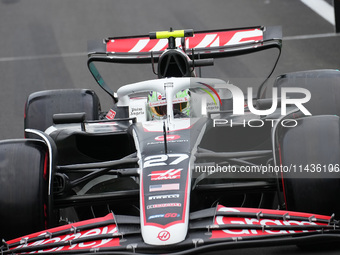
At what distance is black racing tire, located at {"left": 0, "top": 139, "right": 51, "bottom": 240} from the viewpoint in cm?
551

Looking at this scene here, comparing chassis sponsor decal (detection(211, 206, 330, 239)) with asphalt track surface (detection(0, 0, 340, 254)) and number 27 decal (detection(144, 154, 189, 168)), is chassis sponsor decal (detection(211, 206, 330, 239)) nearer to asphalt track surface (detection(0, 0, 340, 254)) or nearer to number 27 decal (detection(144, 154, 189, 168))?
number 27 decal (detection(144, 154, 189, 168))

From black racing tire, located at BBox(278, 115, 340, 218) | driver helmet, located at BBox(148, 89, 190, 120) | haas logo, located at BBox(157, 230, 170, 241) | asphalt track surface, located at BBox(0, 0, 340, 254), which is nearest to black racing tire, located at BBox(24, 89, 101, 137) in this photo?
driver helmet, located at BBox(148, 89, 190, 120)

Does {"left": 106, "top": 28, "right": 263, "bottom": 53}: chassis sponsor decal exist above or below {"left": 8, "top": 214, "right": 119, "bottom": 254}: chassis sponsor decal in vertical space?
above

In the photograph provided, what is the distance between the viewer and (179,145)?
5.75m

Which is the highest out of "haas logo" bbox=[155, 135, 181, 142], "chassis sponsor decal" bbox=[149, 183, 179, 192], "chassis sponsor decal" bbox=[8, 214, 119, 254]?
"haas logo" bbox=[155, 135, 181, 142]

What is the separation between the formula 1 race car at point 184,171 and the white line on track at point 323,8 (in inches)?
247

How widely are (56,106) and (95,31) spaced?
653cm

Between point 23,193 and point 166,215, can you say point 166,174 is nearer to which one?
point 166,215

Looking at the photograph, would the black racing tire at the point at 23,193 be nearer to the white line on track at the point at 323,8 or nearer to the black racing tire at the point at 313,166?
the black racing tire at the point at 313,166

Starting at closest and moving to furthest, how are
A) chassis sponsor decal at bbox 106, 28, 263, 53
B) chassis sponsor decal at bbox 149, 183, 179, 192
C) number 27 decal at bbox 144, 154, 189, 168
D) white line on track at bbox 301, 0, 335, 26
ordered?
chassis sponsor decal at bbox 149, 183, 179, 192, number 27 decal at bbox 144, 154, 189, 168, chassis sponsor decal at bbox 106, 28, 263, 53, white line on track at bbox 301, 0, 335, 26

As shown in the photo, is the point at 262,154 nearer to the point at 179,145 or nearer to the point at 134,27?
the point at 179,145

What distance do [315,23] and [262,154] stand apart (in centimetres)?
802

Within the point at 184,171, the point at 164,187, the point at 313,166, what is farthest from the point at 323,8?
the point at 164,187

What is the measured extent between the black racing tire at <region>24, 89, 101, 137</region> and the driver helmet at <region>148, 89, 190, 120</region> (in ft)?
3.87
